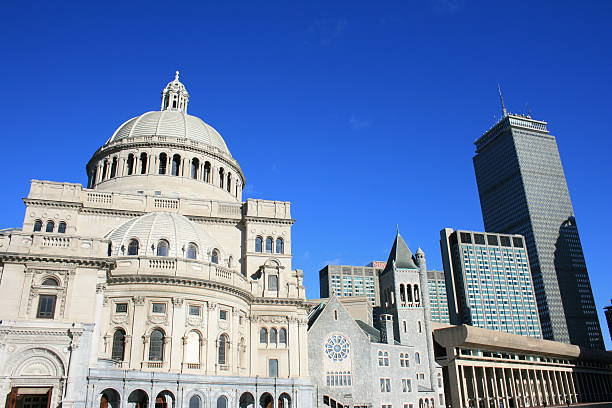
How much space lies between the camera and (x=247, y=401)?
51.5m

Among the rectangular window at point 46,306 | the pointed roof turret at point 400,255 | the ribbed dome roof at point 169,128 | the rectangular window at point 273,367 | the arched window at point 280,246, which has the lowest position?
the rectangular window at point 273,367

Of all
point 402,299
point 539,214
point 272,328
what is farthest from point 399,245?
point 539,214

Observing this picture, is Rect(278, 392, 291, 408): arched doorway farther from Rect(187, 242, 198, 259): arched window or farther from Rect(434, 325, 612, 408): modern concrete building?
Rect(434, 325, 612, 408): modern concrete building

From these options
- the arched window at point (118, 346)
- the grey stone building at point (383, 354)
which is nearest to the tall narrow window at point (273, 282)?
the grey stone building at point (383, 354)

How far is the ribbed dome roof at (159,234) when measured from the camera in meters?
52.4

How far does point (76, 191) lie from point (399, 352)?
4404cm

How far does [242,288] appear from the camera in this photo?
54688 millimetres

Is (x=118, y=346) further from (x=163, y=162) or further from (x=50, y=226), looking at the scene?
(x=163, y=162)

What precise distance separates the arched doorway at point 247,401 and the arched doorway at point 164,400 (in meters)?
8.27

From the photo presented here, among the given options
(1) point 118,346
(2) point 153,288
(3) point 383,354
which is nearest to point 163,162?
(2) point 153,288

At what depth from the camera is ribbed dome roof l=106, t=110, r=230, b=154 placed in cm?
7294

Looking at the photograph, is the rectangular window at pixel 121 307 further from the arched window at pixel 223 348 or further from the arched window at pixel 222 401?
the arched window at pixel 222 401

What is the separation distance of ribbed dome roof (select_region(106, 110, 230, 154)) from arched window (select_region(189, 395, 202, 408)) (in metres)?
36.6

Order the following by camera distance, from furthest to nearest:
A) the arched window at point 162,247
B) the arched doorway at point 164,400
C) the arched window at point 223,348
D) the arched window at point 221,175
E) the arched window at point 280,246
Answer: the arched window at point 221,175 < the arched window at point 280,246 < the arched window at point 162,247 < the arched window at point 223,348 < the arched doorway at point 164,400
